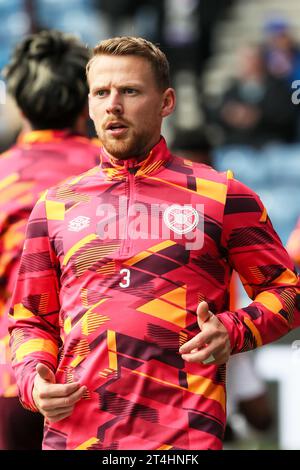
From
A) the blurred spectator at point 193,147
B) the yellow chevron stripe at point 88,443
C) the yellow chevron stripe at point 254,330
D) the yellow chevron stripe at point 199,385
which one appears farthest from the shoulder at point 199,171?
the blurred spectator at point 193,147

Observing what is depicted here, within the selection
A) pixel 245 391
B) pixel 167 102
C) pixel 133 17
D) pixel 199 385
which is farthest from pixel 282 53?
pixel 199 385

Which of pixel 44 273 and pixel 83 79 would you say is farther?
pixel 83 79

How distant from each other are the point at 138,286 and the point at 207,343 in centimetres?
34

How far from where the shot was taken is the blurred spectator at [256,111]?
11734mm

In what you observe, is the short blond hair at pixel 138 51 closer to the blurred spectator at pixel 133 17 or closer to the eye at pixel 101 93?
the eye at pixel 101 93

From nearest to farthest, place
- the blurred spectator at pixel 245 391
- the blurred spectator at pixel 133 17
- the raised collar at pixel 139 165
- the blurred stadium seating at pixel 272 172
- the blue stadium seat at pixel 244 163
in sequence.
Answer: the raised collar at pixel 139 165
the blurred spectator at pixel 245 391
the blurred stadium seating at pixel 272 172
the blue stadium seat at pixel 244 163
the blurred spectator at pixel 133 17

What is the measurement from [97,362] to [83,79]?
2.02 meters

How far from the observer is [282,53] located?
1189cm

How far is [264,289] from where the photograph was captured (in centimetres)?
427

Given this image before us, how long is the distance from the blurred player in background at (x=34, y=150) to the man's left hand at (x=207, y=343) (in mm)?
1607

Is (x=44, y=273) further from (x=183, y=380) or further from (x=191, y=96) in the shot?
(x=191, y=96)

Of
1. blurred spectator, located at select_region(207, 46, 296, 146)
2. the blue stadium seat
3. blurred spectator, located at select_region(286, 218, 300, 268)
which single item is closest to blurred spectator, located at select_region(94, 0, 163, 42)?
blurred spectator, located at select_region(207, 46, 296, 146)

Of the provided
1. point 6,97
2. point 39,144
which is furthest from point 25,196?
point 6,97

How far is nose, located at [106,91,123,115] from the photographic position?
13.8 feet
